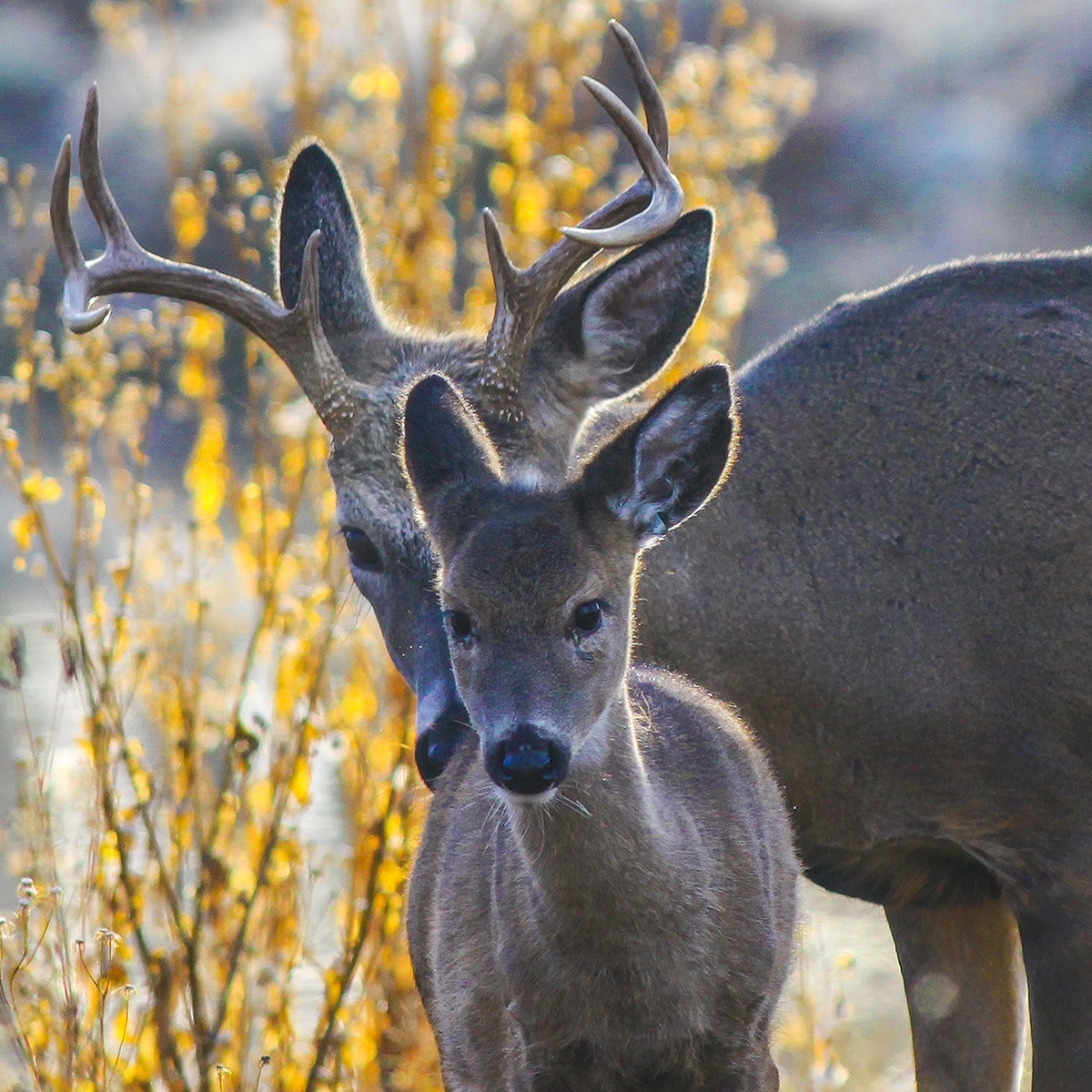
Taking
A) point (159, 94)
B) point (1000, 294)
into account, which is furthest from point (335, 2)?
point (1000, 294)

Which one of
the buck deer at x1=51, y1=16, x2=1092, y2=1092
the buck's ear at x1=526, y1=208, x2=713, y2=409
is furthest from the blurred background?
the buck deer at x1=51, y1=16, x2=1092, y2=1092

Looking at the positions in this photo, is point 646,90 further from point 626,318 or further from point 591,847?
point 591,847

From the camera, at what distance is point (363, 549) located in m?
4.98

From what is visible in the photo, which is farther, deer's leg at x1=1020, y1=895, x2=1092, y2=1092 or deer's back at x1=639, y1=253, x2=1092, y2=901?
deer's back at x1=639, y1=253, x2=1092, y2=901

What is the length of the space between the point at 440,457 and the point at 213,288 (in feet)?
3.57

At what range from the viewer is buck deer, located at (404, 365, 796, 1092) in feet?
12.3

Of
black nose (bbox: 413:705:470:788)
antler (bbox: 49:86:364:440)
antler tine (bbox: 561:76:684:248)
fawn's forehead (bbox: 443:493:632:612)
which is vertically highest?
antler tine (bbox: 561:76:684:248)

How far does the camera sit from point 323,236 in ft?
18.2

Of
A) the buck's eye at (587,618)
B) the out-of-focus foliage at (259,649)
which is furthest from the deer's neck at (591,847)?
the out-of-focus foliage at (259,649)

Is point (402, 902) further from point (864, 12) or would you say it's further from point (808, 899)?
point (864, 12)

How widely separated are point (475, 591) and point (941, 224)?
1625 centimetres

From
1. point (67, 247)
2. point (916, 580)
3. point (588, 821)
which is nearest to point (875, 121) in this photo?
point (916, 580)

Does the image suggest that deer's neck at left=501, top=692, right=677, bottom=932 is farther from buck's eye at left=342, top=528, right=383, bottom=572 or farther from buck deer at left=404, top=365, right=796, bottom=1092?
buck's eye at left=342, top=528, right=383, bottom=572

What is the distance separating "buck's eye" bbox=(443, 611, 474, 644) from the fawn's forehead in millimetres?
54
